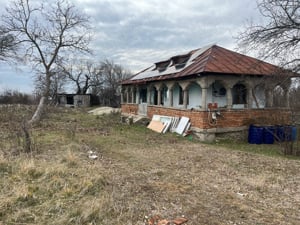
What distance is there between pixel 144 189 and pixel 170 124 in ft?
29.1

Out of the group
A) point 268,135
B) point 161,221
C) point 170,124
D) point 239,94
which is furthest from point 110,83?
point 161,221

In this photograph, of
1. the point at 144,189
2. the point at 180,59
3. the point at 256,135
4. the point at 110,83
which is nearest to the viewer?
the point at 144,189

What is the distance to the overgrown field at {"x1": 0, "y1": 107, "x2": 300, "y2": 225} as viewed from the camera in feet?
11.7

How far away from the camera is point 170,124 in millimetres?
13469

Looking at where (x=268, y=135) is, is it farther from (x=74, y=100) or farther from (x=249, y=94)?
(x=74, y=100)

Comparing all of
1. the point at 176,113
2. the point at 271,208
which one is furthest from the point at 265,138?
the point at 271,208

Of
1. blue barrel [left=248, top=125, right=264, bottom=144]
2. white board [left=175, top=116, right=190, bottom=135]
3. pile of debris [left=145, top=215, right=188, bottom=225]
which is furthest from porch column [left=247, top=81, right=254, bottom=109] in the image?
pile of debris [left=145, top=215, right=188, bottom=225]

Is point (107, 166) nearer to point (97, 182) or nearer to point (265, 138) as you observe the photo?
point (97, 182)

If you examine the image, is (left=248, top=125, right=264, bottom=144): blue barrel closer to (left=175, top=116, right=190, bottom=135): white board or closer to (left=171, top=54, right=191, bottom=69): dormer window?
(left=175, top=116, right=190, bottom=135): white board

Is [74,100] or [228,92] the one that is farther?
[74,100]

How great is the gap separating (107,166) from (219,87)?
29.2 ft

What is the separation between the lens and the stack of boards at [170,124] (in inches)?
475

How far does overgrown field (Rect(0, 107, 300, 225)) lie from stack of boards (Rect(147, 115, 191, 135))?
4.43 metres

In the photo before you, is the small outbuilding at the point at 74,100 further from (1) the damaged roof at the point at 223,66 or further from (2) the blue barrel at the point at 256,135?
(2) the blue barrel at the point at 256,135
